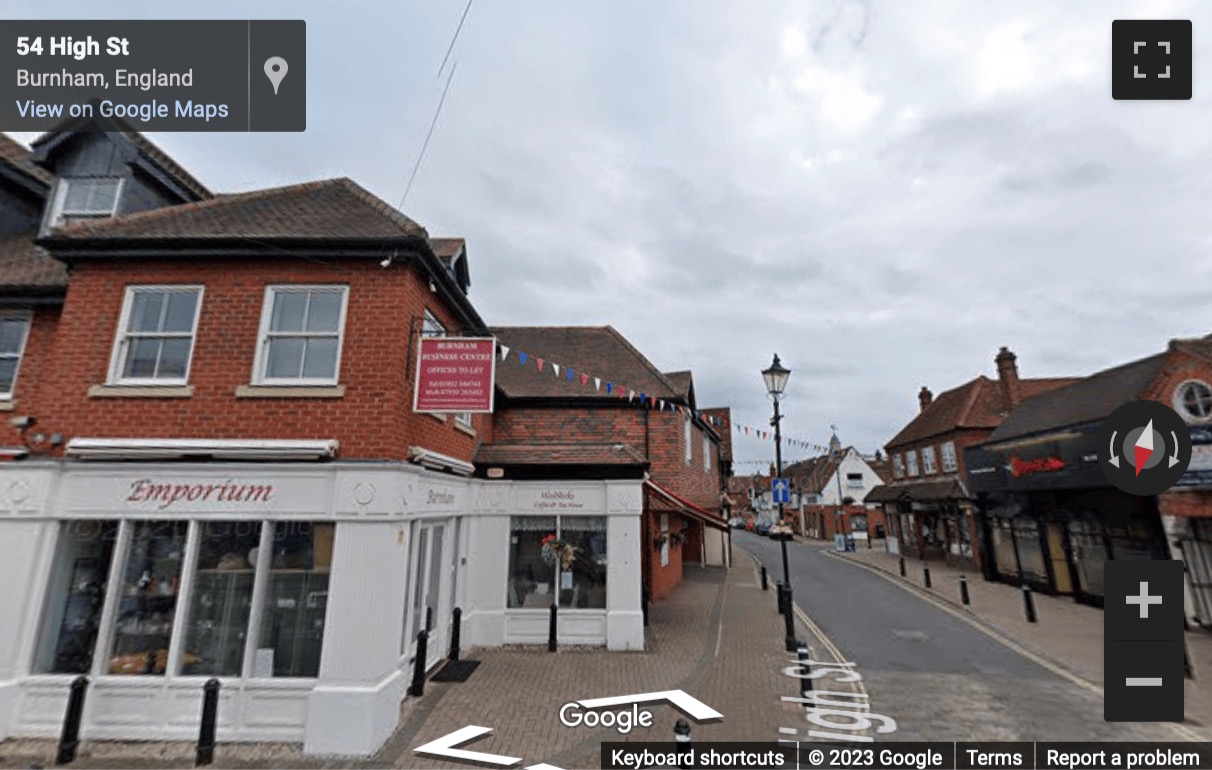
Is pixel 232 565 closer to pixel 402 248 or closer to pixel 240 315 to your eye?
pixel 240 315

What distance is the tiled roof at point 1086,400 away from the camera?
568 inches

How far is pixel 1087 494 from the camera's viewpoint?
50.0 feet

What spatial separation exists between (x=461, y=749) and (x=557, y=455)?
5.88 m

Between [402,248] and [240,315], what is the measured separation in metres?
2.57

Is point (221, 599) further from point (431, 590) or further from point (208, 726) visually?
point (431, 590)

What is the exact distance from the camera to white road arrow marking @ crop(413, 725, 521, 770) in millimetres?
6176

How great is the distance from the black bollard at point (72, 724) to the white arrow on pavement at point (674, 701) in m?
6.18

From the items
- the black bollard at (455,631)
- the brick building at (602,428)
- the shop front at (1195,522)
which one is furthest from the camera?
the shop front at (1195,522)

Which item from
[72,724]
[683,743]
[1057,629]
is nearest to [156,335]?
[72,724]

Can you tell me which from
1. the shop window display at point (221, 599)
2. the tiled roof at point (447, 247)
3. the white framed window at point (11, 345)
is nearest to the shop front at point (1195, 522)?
the tiled roof at point (447, 247)

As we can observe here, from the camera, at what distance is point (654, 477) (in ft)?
51.8

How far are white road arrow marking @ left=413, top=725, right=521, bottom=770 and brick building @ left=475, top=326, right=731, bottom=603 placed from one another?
434 cm

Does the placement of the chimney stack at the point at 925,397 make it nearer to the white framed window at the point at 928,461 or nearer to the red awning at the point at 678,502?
the white framed window at the point at 928,461

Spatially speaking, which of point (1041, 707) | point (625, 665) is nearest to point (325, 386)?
point (625, 665)
